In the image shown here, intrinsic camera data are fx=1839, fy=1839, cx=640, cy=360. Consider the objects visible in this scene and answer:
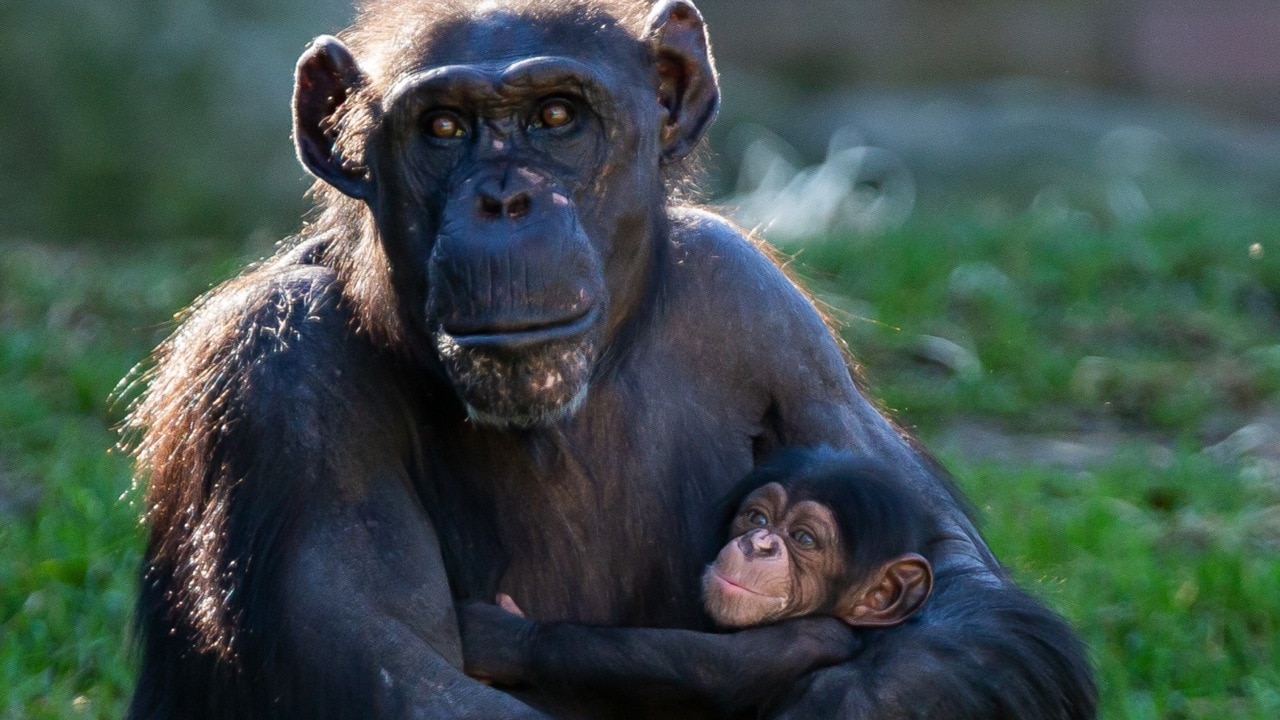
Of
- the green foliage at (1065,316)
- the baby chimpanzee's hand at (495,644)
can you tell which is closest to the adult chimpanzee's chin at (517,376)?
the baby chimpanzee's hand at (495,644)

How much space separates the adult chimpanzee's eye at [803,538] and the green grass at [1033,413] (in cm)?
93

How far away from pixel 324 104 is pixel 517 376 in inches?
41.7

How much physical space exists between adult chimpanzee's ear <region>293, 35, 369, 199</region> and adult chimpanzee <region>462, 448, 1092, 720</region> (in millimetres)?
1151

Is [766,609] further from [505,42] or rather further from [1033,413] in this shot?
[1033,413]

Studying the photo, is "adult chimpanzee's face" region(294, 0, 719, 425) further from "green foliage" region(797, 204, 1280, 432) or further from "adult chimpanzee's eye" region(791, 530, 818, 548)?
"green foliage" region(797, 204, 1280, 432)

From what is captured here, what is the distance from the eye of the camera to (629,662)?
4.35 meters

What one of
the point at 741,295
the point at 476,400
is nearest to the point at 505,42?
the point at 476,400

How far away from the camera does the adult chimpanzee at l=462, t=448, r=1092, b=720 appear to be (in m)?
4.35

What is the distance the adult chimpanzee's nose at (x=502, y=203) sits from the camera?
416 centimetres

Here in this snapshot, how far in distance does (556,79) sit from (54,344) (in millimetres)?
4929

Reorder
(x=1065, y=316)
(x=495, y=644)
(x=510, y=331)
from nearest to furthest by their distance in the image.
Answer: (x=510, y=331) → (x=495, y=644) → (x=1065, y=316)

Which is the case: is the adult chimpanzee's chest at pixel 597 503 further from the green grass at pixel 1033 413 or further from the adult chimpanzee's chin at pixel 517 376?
the green grass at pixel 1033 413

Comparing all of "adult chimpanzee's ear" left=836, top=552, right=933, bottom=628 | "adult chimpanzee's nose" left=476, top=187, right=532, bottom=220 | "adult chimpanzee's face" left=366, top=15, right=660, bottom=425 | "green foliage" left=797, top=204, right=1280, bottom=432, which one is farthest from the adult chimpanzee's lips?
"green foliage" left=797, top=204, right=1280, bottom=432

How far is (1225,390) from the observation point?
8.73m
